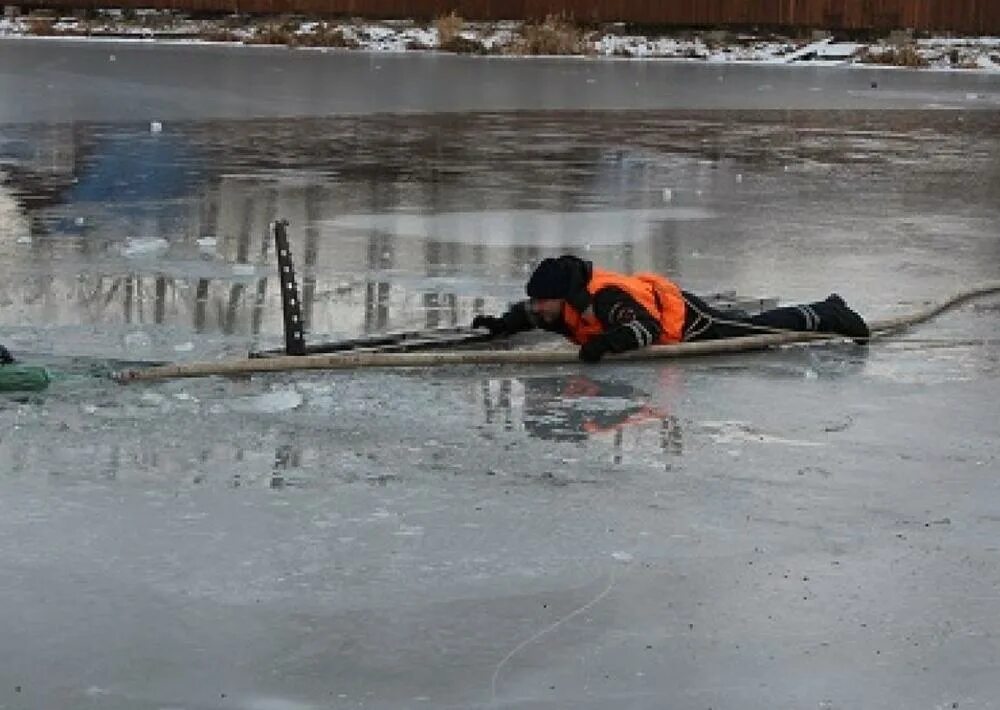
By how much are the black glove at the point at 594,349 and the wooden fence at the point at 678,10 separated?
113 feet

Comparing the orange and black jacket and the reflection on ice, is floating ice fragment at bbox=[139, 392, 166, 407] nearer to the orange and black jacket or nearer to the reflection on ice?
the orange and black jacket

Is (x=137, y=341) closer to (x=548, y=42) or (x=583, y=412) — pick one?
(x=583, y=412)

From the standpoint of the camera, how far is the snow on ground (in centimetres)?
4000

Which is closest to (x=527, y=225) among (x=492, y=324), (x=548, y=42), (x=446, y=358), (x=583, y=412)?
(x=492, y=324)

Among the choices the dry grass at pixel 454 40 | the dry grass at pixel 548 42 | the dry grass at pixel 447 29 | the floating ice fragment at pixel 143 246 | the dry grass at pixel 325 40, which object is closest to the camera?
the floating ice fragment at pixel 143 246

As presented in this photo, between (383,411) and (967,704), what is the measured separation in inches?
132

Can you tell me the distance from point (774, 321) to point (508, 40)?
32135 millimetres

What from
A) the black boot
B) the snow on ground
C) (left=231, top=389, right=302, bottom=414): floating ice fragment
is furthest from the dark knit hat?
the snow on ground

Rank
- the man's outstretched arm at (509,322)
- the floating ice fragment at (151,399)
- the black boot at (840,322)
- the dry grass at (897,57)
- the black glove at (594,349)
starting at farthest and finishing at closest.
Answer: the dry grass at (897,57) < the black boot at (840,322) < the man's outstretched arm at (509,322) < the black glove at (594,349) < the floating ice fragment at (151,399)

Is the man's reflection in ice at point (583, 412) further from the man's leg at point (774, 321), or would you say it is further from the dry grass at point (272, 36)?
the dry grass at point (272, 36)

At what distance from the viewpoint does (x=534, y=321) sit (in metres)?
9.12

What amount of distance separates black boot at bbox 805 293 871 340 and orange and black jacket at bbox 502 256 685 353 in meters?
0.76

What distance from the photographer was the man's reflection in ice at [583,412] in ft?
24.8

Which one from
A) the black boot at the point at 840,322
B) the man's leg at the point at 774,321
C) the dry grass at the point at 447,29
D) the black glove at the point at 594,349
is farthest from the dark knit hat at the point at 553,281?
the dry grass at the point at 447,29
